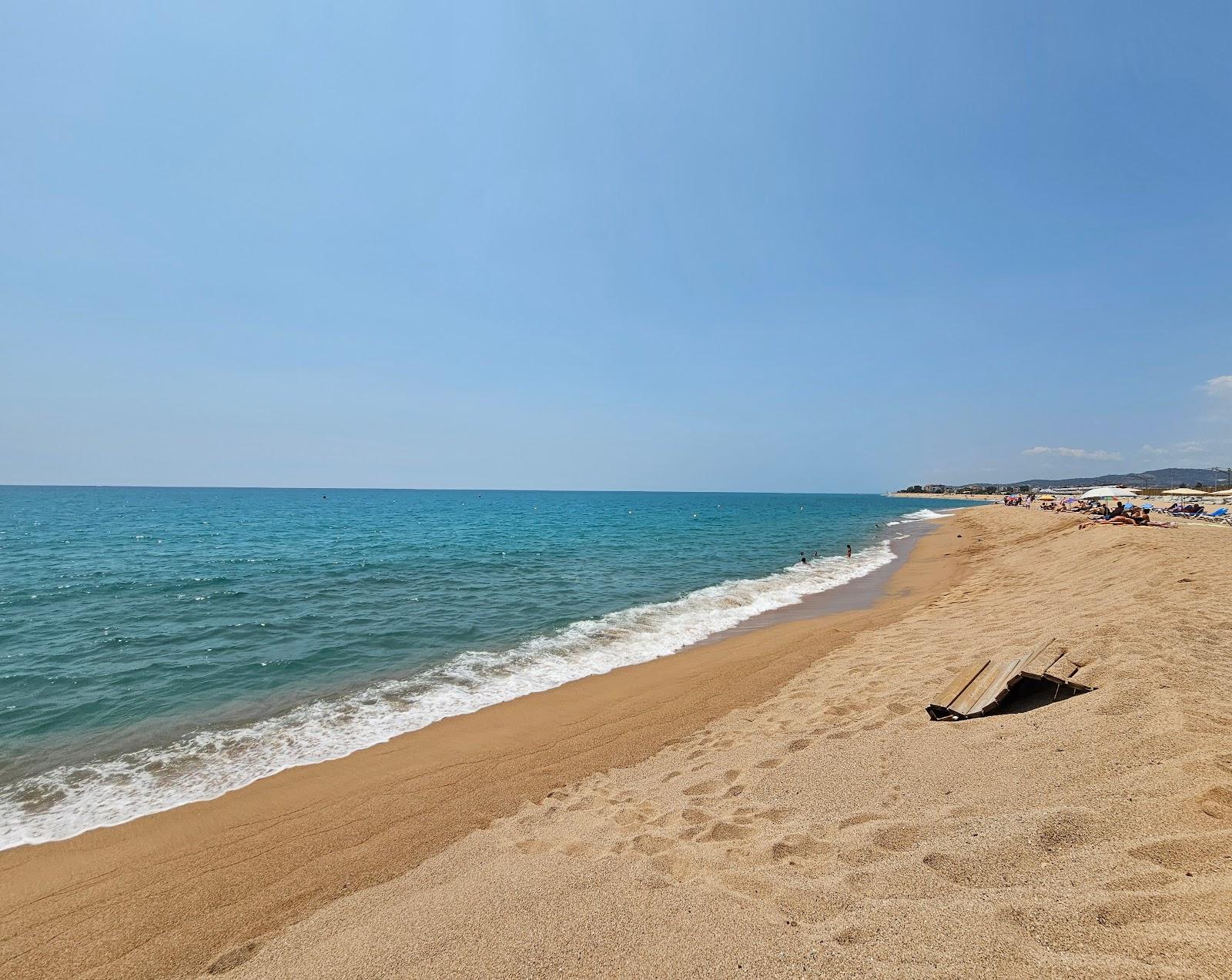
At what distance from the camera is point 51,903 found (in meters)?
5.40

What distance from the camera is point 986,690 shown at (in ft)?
21.9

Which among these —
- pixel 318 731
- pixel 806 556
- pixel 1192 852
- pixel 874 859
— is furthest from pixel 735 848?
pixel 806 556

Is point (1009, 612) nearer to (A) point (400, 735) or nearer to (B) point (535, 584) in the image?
(A) point (400, 735)

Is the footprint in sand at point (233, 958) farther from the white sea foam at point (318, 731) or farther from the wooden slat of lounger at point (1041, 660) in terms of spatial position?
the wooden slat of lounger at point (1041, 660)

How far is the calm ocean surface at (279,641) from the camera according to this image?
8.46 meters

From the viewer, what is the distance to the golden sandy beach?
120 inches

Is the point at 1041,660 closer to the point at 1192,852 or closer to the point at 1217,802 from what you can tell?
the point at 1217,802

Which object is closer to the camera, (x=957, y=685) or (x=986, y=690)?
(x=986, y=690)

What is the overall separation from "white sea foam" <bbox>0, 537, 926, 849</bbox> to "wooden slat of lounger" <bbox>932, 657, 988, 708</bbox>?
24.5ft

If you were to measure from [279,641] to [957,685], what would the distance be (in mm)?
16013

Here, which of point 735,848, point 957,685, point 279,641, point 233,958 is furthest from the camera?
point 279,641

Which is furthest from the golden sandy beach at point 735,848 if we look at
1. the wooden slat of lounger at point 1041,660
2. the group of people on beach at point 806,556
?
the group of people on beach at point 806,556

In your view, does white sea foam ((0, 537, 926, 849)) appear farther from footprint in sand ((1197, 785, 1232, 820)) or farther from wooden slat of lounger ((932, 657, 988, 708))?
footprint in sand ((1197, 785, 1232, 820))

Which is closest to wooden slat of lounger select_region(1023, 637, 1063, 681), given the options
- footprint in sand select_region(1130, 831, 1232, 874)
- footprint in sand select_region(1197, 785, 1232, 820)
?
footprint in sand select_region(1197, 785, 1232, 820)
